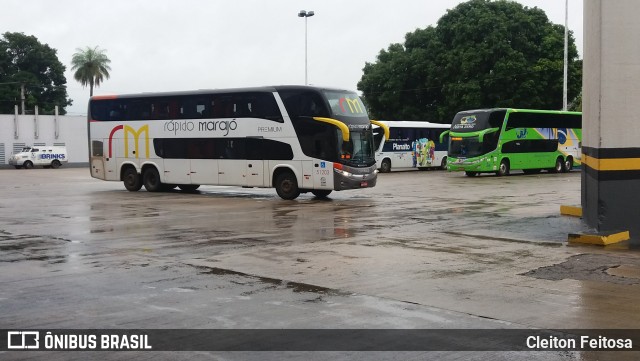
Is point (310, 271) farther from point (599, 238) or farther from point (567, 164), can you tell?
point (567, 164)

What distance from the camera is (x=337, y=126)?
21.9 metres

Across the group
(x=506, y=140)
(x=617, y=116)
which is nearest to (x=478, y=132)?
(x=506, y=140)

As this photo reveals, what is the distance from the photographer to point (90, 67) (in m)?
84.1

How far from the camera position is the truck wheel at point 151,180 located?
26.7 meters

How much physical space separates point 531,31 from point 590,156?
38757mm

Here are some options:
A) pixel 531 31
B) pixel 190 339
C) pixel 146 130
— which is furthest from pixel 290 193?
pixel 531 31

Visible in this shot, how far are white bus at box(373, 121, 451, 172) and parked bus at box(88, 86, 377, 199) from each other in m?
18.2

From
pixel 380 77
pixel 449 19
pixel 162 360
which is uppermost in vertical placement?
pixel 449 19

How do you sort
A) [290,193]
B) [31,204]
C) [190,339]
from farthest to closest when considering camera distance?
[290,193] → [31,204] → [190,339]

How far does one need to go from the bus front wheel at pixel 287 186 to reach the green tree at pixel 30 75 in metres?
65.2

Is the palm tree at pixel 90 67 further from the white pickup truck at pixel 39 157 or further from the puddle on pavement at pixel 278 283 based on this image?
the puddle on pavement at pixel 278 283

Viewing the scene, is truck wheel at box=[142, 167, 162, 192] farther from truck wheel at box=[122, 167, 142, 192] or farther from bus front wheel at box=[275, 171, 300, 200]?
bus front wheel at box=[275, 171, 300, 200]

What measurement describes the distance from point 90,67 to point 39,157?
31837 mm

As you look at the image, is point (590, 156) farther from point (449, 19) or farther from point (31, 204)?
point (449, 19)
